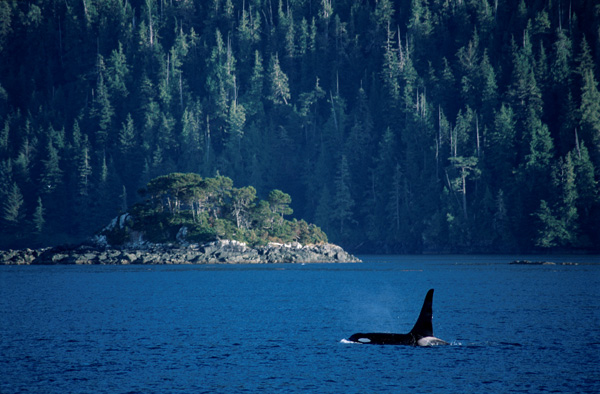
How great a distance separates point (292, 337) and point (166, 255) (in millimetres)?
80105

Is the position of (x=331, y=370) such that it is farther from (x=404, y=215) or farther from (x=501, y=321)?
(x=404, y=215)

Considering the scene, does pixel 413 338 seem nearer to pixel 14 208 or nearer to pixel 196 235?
pixel 196 235

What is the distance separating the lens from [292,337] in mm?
39719

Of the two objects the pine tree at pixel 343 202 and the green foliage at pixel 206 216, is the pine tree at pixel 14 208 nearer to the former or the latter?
the green foliage at pixel 206 216

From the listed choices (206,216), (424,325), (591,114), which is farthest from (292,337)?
(591,114)

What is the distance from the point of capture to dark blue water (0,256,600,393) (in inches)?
1131

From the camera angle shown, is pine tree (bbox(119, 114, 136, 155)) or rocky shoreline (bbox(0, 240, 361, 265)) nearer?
rocky shoreline (bbox(0, 240, 361, 265))

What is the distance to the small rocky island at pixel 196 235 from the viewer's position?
118m

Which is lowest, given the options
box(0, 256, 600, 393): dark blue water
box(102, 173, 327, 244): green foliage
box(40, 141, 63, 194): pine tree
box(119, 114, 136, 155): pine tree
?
box(0, 256, 600, 393): dark blue water

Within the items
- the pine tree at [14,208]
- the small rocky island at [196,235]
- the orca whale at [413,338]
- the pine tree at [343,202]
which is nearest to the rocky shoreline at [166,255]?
the small rocky island at [196,235]

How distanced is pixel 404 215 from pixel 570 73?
44505mm

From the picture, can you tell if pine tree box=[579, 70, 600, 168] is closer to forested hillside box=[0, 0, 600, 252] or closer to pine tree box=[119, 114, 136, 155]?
forested hillside box=[0, 0, 600, 252]

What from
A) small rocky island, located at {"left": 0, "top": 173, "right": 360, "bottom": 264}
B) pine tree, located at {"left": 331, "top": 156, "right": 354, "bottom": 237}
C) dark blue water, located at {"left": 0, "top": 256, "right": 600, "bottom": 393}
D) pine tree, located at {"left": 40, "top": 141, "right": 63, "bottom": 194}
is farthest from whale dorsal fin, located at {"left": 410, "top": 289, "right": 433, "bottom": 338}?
pine tree, located at {"left": 40, "top": 141, "right": 63, "bottom": 194}

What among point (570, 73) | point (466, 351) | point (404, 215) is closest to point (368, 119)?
point (404, 215)
